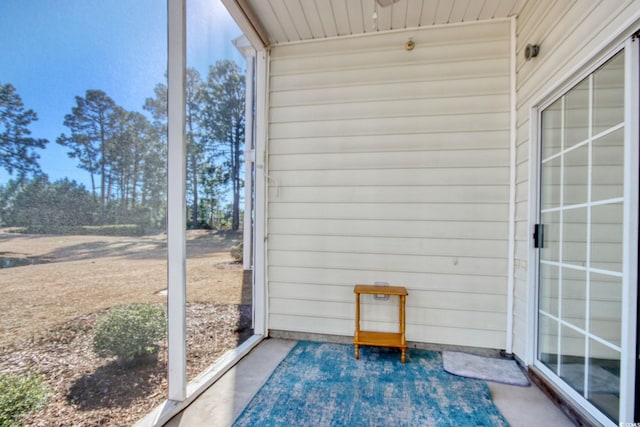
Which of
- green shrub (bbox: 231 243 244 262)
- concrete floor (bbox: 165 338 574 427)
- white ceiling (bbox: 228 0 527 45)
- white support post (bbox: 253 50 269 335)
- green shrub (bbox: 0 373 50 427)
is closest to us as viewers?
green shrub (bbox: 0 373 50 427)

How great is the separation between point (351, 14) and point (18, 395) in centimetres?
315

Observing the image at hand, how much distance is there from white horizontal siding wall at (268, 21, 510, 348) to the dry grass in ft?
3.75

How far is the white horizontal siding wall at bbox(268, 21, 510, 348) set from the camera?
2.54 m

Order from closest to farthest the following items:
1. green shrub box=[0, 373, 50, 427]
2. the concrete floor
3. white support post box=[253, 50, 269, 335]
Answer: green shrub box=[0, 373, 50, 427]
the concrete floor
white support post box=[253, 50, 269, 335]

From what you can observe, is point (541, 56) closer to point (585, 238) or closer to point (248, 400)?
point (585, 238)

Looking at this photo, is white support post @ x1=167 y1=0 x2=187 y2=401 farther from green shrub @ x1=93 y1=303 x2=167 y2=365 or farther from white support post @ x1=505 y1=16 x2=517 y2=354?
white support post @ x1=505 y1=16 x2=517 y2=354

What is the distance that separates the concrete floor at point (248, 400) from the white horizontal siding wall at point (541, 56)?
374 millimetres

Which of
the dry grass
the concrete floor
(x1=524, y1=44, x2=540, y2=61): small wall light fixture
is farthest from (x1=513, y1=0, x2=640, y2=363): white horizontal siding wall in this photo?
the dry grass

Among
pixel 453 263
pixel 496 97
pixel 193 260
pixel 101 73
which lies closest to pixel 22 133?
pixel 101 73

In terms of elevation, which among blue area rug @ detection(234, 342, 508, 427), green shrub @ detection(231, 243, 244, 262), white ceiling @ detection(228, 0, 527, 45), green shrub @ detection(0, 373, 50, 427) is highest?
white ceiling @ detection(228, 0, 527, 45)

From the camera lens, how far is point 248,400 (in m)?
1.90

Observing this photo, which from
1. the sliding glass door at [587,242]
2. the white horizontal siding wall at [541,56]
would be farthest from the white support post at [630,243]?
the white horizontal siding wall at [541,56]

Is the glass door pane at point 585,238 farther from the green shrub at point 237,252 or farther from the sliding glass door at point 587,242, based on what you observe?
the green shrub at point 237,252

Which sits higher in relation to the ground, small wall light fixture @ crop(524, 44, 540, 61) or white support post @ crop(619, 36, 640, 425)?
small wall light fixture @ crop(524, 44, 540, 61)
